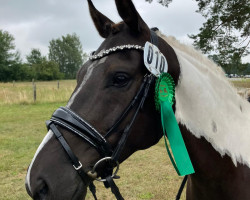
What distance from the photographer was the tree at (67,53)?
75.4m

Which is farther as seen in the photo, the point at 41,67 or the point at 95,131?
the point at 41,67

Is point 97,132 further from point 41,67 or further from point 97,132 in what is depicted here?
point 41,67

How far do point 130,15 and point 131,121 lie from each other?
0.64 metres

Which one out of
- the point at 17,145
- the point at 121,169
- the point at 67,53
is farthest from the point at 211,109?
the point at 67,53

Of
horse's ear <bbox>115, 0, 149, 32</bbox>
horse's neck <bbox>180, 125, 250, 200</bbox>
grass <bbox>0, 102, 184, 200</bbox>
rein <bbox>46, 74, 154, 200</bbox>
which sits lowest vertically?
grass <bbox>0, 102, 184, 200</bbox>

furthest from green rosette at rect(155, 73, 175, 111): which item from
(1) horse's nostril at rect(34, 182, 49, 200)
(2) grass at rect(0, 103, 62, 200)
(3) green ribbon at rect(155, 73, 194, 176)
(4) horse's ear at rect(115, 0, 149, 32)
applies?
(2) grass at rect(0, 103, 62, 200)

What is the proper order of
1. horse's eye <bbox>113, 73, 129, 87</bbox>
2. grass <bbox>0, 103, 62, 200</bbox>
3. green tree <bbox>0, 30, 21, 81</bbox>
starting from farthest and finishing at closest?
green tree <bbox>0, 30, 21, 81</bbox> < grass <bbox>0, 103, 62, 200</bbox> < horse's eye <bbox>113, 73, 129, 87</bbox>

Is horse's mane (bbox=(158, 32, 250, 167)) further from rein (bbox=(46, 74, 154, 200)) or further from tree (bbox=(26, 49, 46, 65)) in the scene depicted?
tree (bbox=(26, 49, 46, 65))

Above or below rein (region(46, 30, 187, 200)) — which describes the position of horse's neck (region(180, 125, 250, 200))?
below

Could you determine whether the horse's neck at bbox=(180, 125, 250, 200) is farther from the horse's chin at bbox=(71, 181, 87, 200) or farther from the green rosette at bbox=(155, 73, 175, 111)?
the horse's chin at bbox=(71, 181, 87, 200)

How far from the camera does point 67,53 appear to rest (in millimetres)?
75438

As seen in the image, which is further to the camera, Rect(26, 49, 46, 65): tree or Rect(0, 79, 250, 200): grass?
Rect(26, 49, 46, 65): tree

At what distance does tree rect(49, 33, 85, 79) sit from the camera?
2970 inches

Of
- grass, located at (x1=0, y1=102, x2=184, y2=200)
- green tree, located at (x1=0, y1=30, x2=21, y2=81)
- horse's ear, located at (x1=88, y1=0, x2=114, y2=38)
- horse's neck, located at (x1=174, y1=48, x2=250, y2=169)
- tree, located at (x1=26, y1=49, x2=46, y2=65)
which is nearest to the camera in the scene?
horse's neck, located at (x1=174, y1=48, x2=250, y2=169)
